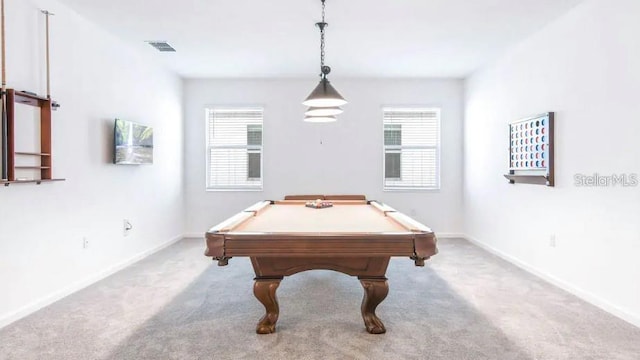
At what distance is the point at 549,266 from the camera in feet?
12.8

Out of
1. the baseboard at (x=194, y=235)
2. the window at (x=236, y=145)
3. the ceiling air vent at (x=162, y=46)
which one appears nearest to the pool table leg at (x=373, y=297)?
the ceiling air vent at (x=162, y=46)

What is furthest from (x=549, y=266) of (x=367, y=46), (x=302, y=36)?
(x=302, y=36)

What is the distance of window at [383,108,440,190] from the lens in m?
6.41

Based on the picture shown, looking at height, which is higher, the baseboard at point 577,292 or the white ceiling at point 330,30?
the white ceiling at point 330,30

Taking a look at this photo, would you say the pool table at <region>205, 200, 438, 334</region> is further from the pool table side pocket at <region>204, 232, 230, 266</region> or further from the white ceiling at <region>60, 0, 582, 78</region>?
the white ceiling at <region>60, 0, 582, 78</region>

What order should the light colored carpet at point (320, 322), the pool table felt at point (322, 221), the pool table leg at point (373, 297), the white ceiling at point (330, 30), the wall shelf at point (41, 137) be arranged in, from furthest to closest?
the white ceiling at point (330, 30) < the wall shelf at point (41, 137) < the pool table leg at point (373, 297) < the pool table felt at point (322, 221) < the light colored carpet at point (320, 322)

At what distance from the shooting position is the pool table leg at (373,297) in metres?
2.62

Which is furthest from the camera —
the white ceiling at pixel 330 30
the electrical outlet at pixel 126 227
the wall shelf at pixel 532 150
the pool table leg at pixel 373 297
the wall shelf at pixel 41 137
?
the electrical outlet at pixel 126 227

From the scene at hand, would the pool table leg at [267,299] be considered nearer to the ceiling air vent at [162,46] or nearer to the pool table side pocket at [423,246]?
the pool table side pocket at [423,246]

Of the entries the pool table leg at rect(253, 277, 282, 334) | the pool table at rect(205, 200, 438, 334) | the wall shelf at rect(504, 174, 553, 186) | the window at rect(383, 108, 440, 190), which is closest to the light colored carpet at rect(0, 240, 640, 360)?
the pool table leg at rect(253, 277, 282, 334)

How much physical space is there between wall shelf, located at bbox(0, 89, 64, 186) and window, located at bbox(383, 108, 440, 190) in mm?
4578

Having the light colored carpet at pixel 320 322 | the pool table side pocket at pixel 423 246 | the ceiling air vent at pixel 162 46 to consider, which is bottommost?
the light colored carpet at pixel 320 322

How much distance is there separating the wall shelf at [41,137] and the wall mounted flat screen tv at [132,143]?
910 mm

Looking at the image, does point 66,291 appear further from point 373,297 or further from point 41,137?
point 373,297
